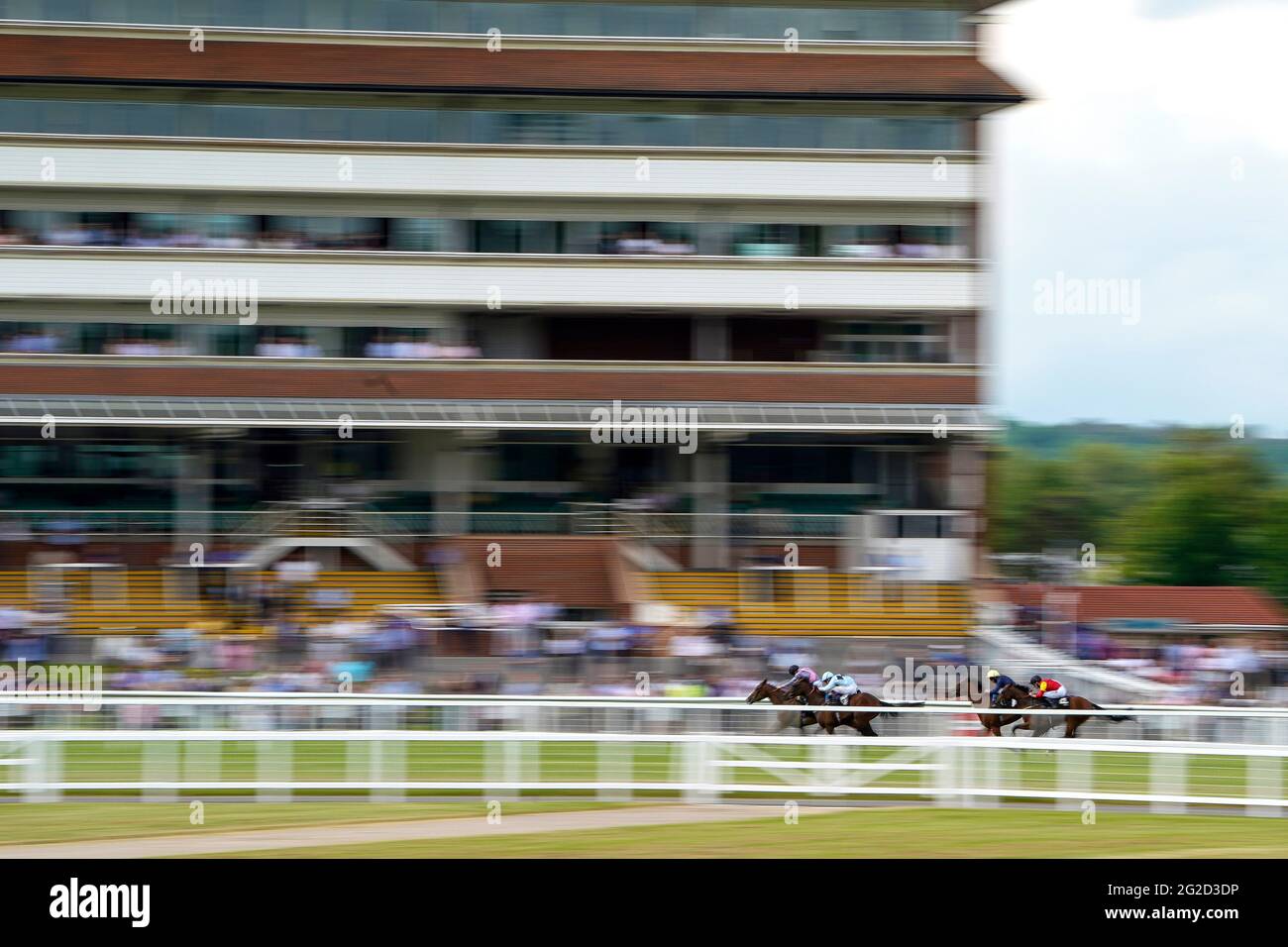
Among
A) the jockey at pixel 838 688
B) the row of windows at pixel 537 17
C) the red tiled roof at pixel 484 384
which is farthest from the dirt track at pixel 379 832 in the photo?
the row of windows at pixel 537 17

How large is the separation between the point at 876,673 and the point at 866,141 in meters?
9.72

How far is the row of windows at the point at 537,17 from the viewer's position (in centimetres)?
2311

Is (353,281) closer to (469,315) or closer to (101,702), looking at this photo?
(469,315)

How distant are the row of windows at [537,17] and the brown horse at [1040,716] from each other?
543 inches

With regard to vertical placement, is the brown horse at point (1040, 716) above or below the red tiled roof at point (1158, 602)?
above

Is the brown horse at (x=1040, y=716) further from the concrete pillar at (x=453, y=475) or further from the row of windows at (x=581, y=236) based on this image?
the row of windows at (x=581, y=236)

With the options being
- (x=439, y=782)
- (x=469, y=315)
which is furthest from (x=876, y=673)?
(x=469, y=315)

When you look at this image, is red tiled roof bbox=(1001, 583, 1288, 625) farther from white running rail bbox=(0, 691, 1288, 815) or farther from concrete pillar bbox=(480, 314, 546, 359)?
white running rail bbox=(0, 691, 1288, 815)

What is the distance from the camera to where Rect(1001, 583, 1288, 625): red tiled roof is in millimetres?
21328

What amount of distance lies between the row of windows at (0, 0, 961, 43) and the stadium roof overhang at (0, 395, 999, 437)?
5.97 metres

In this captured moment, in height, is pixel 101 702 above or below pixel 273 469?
below

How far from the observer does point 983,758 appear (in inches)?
398

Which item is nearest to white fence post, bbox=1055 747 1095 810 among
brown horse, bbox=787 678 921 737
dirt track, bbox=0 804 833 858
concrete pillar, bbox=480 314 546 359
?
dirt track, bbox=0 804 833 858

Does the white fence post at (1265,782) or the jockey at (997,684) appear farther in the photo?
the jockey at (997,684)
